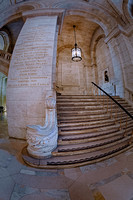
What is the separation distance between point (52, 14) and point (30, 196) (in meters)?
6.86

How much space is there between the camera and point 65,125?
97.8 inches

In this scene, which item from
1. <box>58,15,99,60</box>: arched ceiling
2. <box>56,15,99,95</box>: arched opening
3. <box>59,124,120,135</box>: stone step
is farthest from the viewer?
<box>56,15,99,95</box>: arched opening

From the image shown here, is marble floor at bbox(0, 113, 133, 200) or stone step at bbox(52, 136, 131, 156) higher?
stone step at bbox(52, 136, 131, 156)

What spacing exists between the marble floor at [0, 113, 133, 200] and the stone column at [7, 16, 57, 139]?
139cm

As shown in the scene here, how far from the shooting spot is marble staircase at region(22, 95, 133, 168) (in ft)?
5.30

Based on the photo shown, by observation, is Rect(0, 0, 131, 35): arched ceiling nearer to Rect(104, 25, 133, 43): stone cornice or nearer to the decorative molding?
Rect(104, 25, 133, 43): stone cornice

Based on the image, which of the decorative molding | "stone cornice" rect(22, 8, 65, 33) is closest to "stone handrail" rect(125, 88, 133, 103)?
the decorative molding

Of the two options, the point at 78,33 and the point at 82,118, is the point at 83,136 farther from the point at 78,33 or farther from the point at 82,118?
the point at 78,33

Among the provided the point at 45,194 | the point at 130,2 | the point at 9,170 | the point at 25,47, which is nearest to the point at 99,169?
the point at 45,194

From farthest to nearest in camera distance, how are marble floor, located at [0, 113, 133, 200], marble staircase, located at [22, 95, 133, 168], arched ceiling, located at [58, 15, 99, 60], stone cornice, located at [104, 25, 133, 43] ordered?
arched ceiling, located at [58, 15, 99, 60], stone cornice, located at [104, 25, 133, 43], marble staircase, located at [22, 95, 133, 168], marble floor, located at [0, 113, 133, 200]

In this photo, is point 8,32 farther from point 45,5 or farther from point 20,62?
point 20,62

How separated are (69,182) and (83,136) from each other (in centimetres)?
111

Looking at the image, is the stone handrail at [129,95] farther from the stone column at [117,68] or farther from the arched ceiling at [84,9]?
the arched ceiling at [84,9]

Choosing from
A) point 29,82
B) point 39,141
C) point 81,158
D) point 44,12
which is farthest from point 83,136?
point 44,12
